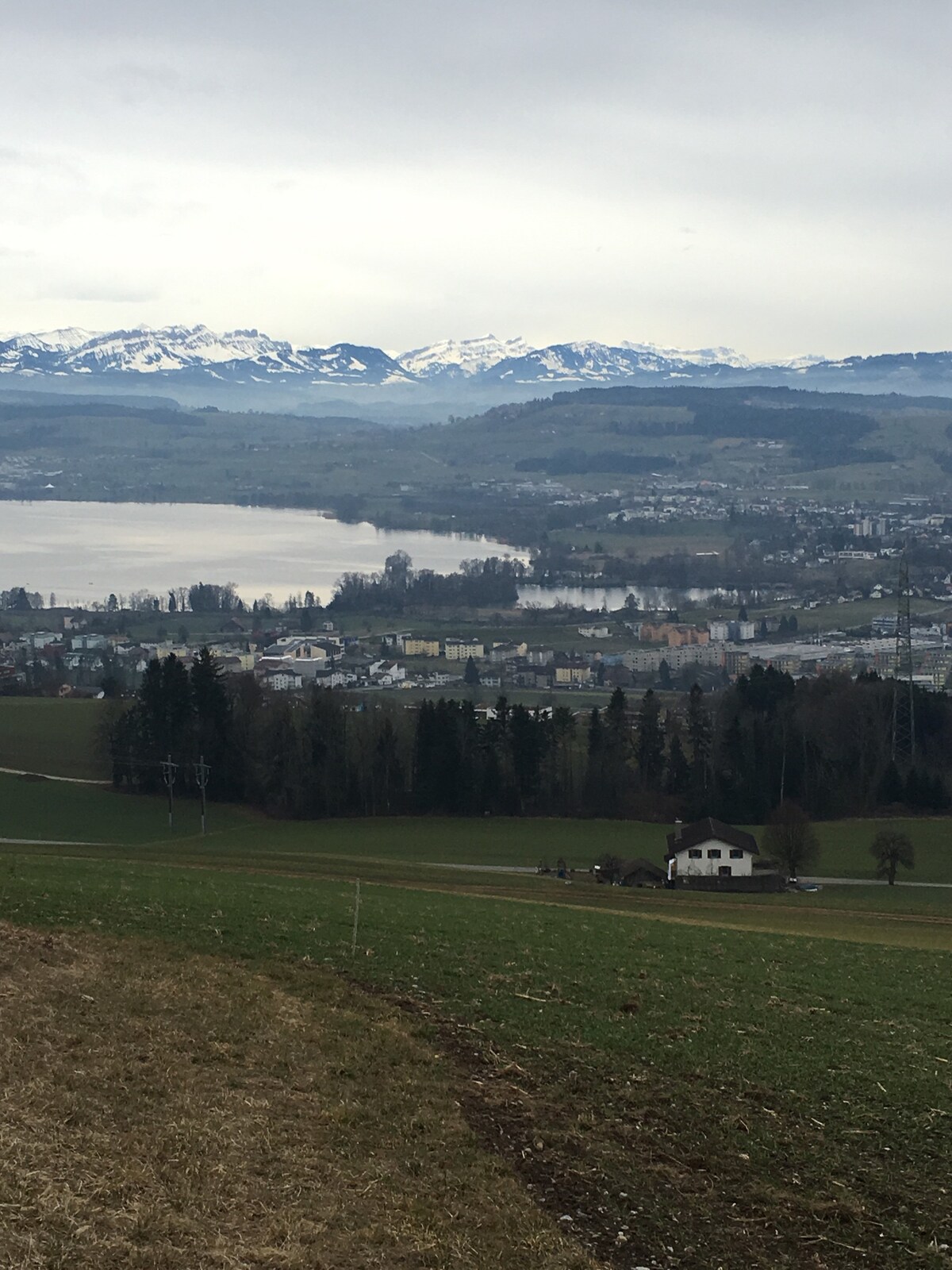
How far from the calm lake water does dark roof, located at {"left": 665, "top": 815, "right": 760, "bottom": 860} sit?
293 feet

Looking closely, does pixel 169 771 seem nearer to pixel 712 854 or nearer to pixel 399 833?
pixel 399 833

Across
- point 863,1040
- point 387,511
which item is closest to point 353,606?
point 387,511

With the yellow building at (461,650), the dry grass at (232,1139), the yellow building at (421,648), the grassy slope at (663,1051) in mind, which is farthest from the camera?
the yellow building at (421,648)

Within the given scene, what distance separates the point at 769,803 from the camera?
41.7 m

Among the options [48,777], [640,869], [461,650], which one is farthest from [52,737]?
[461,650]

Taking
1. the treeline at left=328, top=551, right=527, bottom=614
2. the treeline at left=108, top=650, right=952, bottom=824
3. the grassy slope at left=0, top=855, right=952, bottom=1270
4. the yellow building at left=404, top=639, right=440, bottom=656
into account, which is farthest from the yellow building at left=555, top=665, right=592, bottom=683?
the grassy slope at left=0, top=855, right=952, bottom=1270

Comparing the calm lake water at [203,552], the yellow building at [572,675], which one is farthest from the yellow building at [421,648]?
the calm lake water at [203,552]

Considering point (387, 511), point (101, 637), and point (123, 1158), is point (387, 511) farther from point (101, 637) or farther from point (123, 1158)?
point (123, 1158)

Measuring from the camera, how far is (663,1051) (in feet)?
29.7

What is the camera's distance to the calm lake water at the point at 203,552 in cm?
13000

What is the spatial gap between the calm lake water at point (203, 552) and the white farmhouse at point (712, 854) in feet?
295

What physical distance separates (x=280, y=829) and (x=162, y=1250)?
3206cm

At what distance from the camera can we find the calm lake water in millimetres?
130000

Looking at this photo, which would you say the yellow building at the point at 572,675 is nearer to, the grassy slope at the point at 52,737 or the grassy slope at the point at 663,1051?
the grassy slope at the point at 52,737
